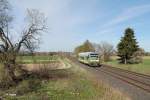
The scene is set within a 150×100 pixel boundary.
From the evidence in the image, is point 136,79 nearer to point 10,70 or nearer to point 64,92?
point 64,92

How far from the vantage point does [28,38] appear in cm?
3347

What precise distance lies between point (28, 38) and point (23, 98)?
59.6 feet

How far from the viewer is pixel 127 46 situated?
2359 inches

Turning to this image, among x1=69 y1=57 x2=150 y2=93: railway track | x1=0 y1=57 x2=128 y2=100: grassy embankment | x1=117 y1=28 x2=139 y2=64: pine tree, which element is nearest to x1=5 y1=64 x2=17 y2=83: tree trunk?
x1=0 y1=57 x2=128 y2=100: grassy embankment

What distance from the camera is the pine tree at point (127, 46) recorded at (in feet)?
197

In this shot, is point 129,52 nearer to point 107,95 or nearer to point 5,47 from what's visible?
point 5,47

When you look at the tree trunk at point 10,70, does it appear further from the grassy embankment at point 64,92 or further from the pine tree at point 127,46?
the pine tree at point 127,46

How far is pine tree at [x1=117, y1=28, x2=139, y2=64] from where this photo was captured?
59.9 m

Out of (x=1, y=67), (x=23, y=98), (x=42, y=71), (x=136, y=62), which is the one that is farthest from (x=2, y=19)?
(x=136, y=62)

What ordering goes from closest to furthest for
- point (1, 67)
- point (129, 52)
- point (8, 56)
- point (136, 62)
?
1. point (1, 67)
2. point (8, 56)
3. point (129, 52)
4. point (136, 62)

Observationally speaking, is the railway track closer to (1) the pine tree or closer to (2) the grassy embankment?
(2) the grassy embankment

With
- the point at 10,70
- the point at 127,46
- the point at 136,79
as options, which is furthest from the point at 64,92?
the point at 127,46

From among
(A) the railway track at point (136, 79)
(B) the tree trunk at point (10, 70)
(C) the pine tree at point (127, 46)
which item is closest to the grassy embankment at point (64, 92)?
(A) the railway track at point (136, 79)

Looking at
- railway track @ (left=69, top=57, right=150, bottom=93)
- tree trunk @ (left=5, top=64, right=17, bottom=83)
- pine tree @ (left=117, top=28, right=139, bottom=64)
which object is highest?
pine tree @ (left=117, top=28, right=139, bottom=64)
